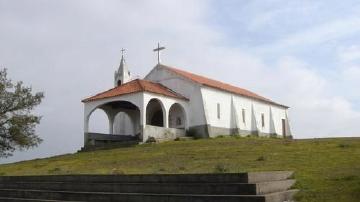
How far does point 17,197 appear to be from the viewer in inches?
602

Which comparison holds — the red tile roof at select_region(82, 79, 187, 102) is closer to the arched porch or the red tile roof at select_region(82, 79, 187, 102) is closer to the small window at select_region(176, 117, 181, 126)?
the arched porch

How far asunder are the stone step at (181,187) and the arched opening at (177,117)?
26547mm

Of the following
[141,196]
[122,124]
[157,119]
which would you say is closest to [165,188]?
[141,196]

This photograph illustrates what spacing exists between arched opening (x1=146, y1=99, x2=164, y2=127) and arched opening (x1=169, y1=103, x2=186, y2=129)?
908 millimetres

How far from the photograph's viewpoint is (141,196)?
1188 cm

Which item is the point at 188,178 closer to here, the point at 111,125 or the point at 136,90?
the point at 136,90

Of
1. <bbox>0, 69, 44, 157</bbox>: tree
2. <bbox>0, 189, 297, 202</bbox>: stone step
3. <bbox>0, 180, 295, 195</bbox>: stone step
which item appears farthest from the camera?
<bbox>0, 69, 44, 157</bbox>: tree

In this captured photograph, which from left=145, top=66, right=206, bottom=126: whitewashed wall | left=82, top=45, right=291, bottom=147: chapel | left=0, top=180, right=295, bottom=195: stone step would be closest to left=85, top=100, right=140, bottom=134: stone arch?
left=82, top=45, right=291, bottom=147: chapel

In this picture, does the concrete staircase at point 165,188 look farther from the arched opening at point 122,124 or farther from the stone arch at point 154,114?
the arched opening at point 122,124

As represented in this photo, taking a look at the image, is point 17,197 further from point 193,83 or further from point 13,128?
point 193,83

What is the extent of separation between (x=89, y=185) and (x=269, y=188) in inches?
206

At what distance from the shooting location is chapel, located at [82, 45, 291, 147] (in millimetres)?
37156

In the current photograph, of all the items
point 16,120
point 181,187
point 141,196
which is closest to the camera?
point 181,187

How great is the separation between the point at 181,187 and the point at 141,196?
3.24 feet
